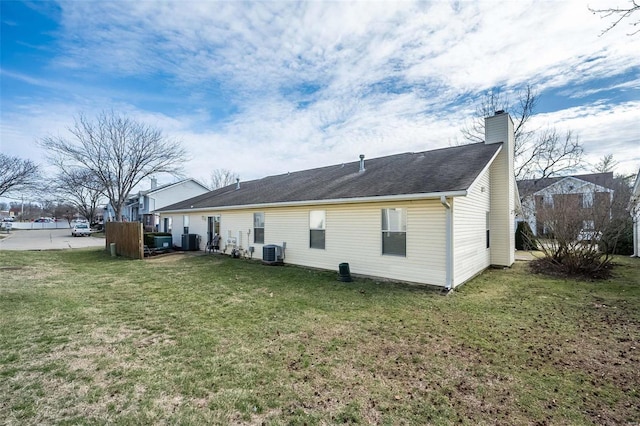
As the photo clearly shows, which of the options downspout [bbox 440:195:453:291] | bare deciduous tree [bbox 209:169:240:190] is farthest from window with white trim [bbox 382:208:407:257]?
bare deciduous tree [bbox 209:169:240:190]

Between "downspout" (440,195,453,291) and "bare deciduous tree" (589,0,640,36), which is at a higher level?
"bare deciduous tree" (589,0,640,36)

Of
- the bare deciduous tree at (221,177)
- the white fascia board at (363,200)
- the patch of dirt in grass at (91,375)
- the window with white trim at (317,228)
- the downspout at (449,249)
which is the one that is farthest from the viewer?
the bare deciduous tree at (221,177)

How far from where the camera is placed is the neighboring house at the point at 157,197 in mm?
29766

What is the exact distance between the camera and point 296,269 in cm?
1048

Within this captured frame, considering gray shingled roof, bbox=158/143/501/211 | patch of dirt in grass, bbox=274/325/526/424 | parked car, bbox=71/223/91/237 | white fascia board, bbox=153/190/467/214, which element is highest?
gray shingled roof, bbox=158/143/501/211

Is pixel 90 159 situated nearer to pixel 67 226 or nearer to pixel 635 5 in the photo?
pixel 635 5

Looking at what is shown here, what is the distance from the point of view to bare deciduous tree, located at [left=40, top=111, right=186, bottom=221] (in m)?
22.6

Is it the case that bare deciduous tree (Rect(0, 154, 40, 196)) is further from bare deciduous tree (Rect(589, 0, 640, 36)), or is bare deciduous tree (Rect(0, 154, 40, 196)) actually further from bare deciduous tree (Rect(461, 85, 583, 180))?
bare deciduous tree (Rect(461, 85, 583, 180))

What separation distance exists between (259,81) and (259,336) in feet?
35.2

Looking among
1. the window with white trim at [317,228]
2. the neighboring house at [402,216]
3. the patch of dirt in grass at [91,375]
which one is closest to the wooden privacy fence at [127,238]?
the neighboring house at [402,216]

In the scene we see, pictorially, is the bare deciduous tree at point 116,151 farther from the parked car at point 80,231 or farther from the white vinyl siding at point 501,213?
the white vinyl siding at point 501,213

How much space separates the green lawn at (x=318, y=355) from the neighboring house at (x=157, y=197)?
24068mm

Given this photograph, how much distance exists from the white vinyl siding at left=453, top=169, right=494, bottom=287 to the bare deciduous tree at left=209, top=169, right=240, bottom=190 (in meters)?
40.7

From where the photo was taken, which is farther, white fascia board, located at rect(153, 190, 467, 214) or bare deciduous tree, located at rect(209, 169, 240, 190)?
bare deciduous tree, located at rect(209, 169, 240, 190)
